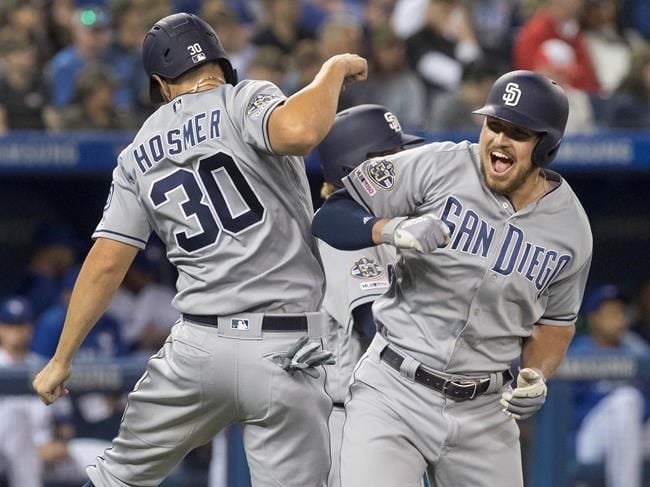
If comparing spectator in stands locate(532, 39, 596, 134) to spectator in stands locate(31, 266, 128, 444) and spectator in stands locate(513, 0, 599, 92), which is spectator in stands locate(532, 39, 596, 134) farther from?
spectator in stands locate(31, 266, 128, 444)

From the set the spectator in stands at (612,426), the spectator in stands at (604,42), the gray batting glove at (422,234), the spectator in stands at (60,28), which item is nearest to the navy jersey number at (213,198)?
the gray batting glove at (422,234)

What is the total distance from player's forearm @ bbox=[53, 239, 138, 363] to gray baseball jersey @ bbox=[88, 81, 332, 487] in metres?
0.16

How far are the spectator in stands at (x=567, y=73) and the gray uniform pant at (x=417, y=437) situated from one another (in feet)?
13.9

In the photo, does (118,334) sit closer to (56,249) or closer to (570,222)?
(56,249)

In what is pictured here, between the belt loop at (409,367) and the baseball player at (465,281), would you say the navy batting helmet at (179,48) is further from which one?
the belt loop at (409,367)

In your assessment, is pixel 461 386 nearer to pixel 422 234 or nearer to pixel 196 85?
pixel 422 234

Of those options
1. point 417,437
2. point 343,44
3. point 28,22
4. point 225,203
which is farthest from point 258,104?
point 28,22

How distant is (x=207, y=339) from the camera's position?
443cm

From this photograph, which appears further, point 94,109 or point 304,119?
point 94,109

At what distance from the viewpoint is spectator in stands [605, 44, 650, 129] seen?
28.1 feet

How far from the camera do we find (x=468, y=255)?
432 centimetres

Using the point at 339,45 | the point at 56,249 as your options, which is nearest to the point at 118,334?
the point at 56,249

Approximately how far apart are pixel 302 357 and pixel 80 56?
Answer: 16.8 ft

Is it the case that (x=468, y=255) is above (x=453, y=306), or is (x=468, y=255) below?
above
